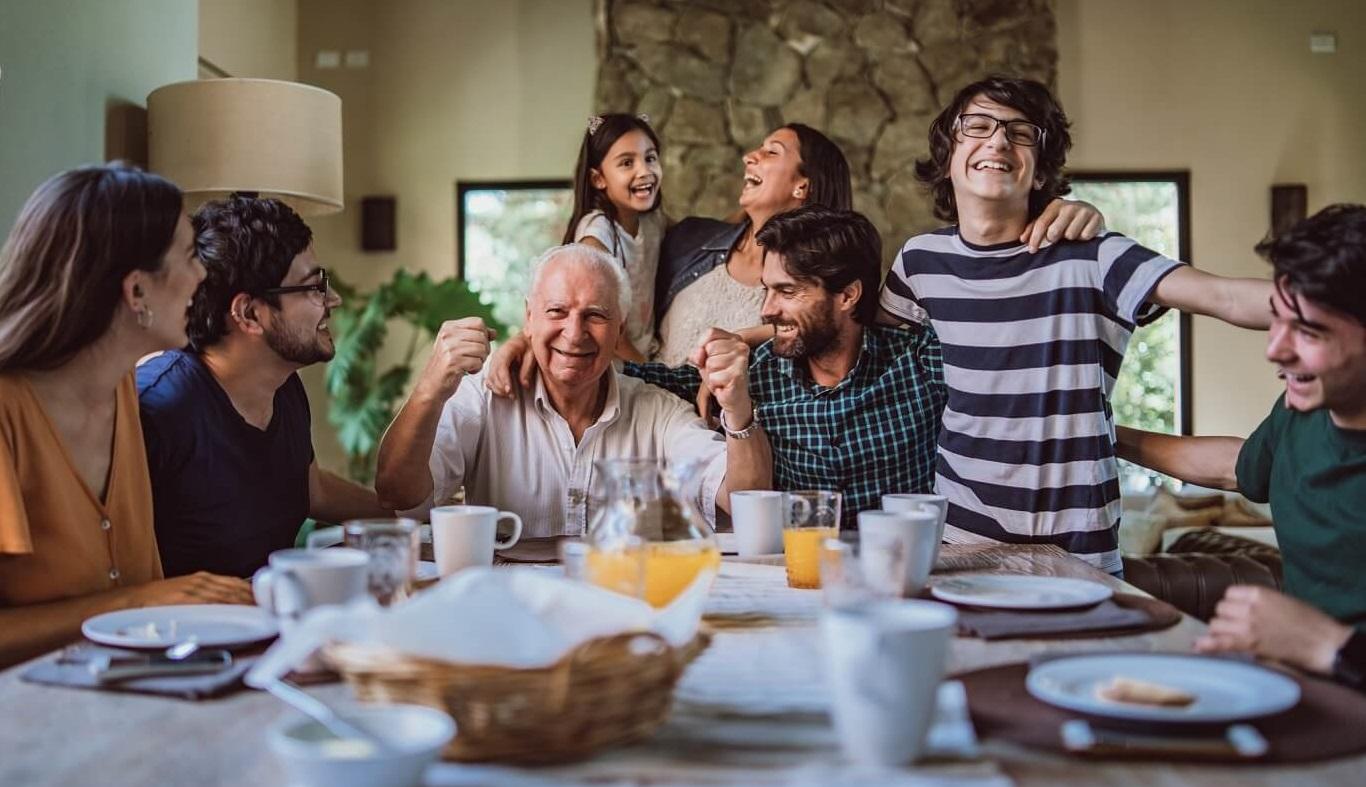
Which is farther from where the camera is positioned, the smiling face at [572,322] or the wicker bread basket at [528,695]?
the smiling face at [572,322]

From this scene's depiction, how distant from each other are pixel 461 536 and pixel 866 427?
0.97 metres

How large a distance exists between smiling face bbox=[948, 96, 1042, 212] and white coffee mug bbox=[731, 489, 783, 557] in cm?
74

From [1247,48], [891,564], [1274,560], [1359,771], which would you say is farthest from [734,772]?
[1247,48]

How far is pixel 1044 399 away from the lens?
2051 millimetres

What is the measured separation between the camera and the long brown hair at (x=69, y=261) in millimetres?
1457

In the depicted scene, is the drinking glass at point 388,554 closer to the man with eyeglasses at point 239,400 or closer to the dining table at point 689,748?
the dining table at point 689,748

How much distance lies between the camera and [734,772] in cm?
82

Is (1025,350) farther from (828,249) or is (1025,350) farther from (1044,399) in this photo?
(828,249)

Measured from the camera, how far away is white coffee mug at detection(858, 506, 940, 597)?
130cm

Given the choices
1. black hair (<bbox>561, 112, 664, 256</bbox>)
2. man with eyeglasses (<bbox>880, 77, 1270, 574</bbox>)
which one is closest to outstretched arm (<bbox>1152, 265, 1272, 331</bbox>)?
man with eyeglasses (<bbox>880, 77, 1270, 574</bbox>)

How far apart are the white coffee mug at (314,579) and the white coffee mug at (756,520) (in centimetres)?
71

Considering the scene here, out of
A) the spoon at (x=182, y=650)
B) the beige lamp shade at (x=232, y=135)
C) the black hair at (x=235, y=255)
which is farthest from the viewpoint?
the beige lamp shade at (x=232, y=135)

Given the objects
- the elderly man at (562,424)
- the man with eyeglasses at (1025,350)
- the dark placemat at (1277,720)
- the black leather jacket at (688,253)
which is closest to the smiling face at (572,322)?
the elderly man at (562,424)

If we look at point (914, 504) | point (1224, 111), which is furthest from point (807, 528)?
point (1224, 111)
